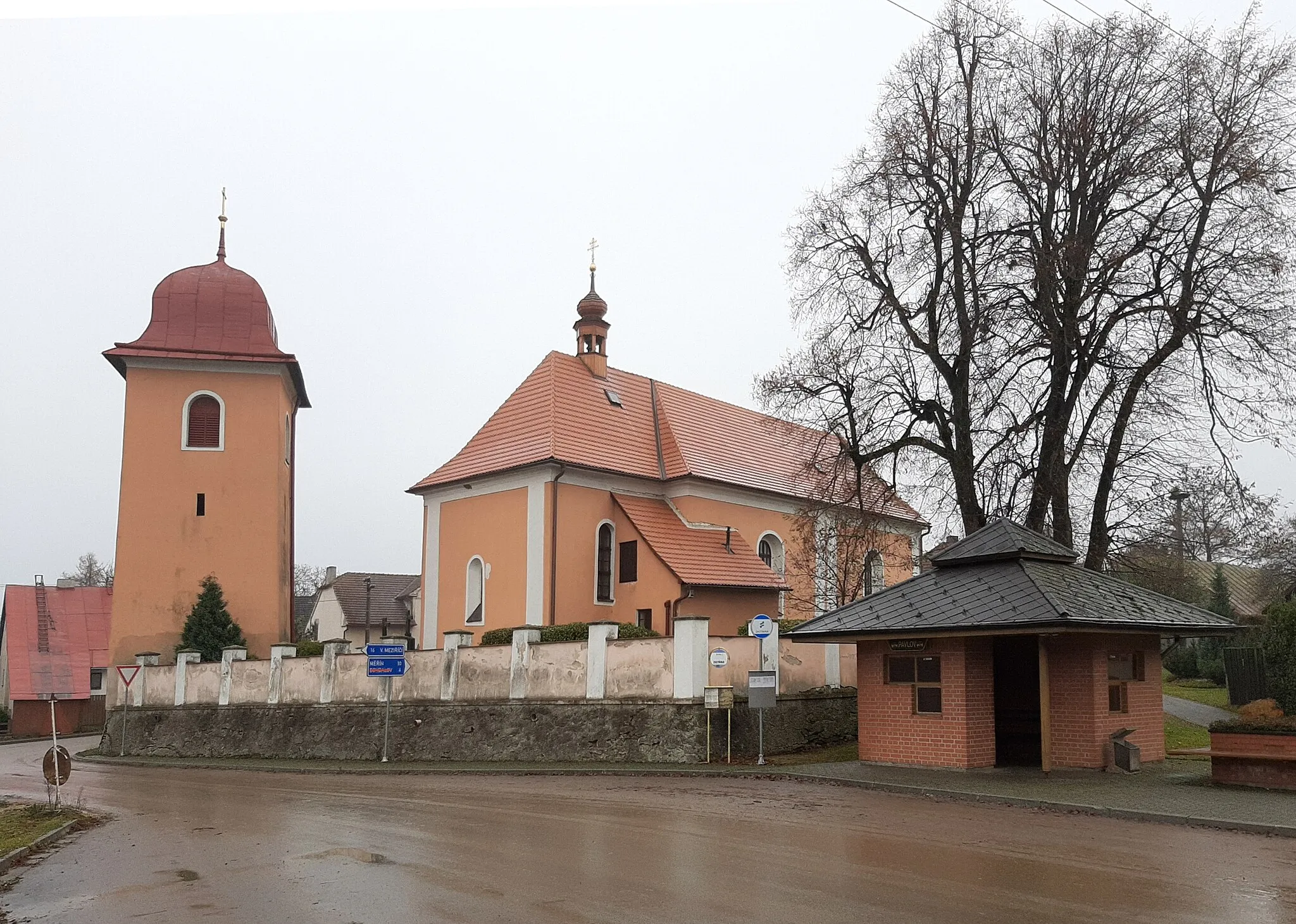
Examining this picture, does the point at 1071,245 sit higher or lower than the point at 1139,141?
lower

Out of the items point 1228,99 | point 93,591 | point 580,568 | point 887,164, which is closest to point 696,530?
point 580,568

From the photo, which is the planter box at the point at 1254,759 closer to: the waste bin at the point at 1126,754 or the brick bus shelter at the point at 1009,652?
the waste bin at the point at 1126,754

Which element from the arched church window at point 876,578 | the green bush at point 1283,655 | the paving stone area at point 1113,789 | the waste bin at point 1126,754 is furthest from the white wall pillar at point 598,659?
the arched church window at point 876,578

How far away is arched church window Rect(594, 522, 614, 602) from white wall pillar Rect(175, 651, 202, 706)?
450 inches

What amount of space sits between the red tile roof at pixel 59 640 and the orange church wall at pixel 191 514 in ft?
31.8

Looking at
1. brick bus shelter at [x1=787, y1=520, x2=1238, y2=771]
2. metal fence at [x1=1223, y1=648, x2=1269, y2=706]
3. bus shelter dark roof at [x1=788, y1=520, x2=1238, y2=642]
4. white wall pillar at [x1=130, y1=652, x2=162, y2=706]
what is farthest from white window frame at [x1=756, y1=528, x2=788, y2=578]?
white wall pillar at [x1=130, y1=652, x2=162, y2=706]

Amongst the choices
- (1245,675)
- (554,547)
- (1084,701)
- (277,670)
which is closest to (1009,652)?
(1084,701)

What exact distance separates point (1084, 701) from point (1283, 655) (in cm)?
480

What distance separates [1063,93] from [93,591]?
141 ft

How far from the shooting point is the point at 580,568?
28.4 meters

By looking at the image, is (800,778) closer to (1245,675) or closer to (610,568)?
(610,568)

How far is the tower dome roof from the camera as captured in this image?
35.4 metres

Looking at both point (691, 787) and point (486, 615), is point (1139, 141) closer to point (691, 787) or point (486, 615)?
point (691, 787)

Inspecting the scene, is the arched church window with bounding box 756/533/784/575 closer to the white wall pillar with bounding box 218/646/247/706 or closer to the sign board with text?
the white wall pillar with bounding box 218/646/247/706
